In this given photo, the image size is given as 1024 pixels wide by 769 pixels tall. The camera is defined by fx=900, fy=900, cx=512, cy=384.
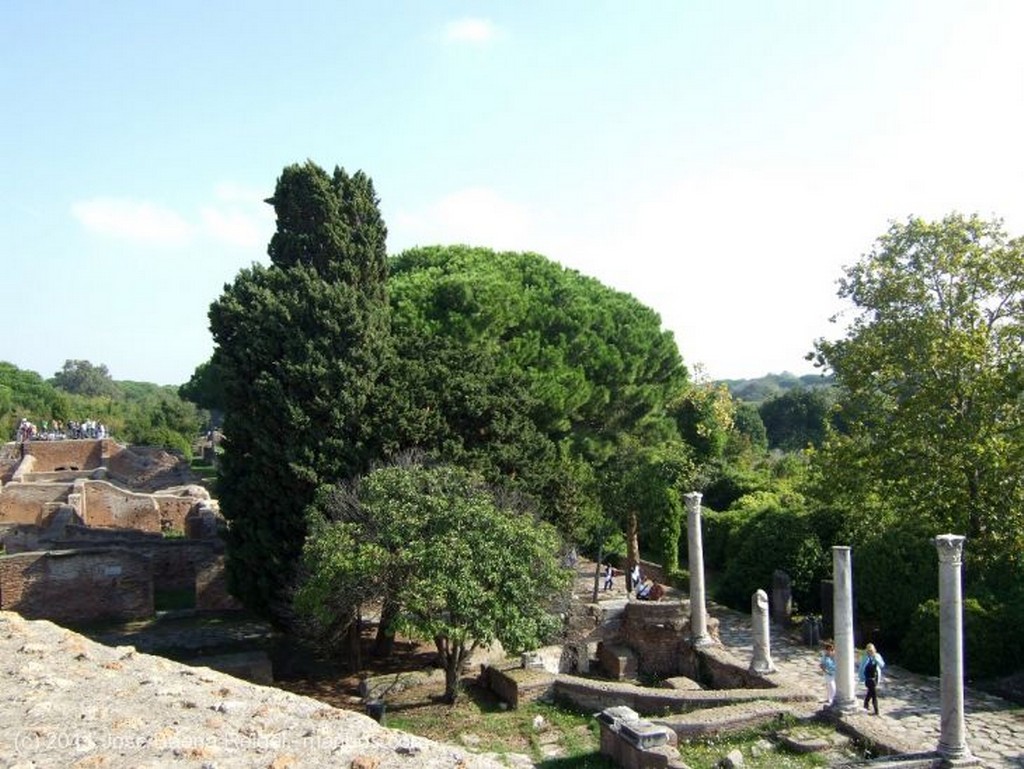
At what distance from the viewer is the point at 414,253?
87.9 feet

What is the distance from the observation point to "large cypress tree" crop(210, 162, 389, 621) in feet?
52.5

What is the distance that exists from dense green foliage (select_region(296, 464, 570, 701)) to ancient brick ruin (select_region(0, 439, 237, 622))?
22.9 feet

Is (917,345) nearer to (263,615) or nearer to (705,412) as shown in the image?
(263,615)

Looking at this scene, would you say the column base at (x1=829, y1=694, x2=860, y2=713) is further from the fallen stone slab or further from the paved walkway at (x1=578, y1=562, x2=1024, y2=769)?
the fallen stone slab

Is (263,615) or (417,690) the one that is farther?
(263,615)

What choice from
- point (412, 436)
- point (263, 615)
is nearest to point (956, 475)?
point (412, 436)

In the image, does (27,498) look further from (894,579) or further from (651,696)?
(894,579)

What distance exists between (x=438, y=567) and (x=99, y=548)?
9950 millimetres

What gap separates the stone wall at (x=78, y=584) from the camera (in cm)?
1806

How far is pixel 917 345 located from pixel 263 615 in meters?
13.6

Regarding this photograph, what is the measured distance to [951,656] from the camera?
10.8 metres

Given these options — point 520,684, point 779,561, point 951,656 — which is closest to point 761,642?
point 951,656

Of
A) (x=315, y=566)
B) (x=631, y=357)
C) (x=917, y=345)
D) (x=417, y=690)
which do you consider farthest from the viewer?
(x=631, y=357)

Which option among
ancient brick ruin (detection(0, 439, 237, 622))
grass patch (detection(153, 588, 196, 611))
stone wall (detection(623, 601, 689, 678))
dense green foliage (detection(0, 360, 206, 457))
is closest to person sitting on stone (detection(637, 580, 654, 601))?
stone wall (detection(623, 601, 689, 678))
